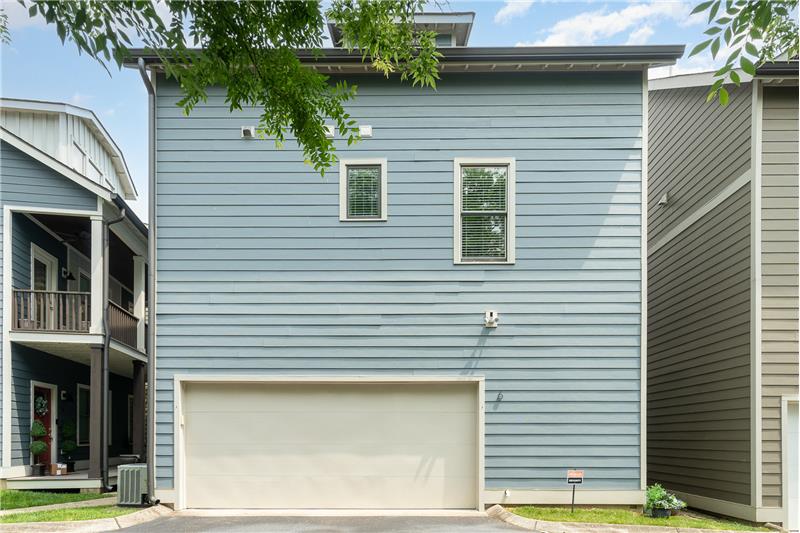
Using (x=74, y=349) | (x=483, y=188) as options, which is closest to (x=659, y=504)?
(x=483, y=188)

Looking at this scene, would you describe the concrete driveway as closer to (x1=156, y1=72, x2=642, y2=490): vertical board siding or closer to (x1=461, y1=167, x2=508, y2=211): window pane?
(x1=156, y1=72, x2=642, y2=490): vertical board siding

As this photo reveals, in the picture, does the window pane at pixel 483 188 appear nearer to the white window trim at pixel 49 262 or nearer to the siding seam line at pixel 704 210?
the siding seam line at pixel 704 210

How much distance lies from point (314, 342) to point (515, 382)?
9.81 ft

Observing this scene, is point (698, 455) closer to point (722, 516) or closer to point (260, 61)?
point (722, 516)

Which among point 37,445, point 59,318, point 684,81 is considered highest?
point 684,81

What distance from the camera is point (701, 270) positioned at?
1230 centimetres

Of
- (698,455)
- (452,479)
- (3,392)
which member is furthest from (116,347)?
(698,455)

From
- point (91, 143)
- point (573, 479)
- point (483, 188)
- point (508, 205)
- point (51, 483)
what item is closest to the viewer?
point (573, 479)

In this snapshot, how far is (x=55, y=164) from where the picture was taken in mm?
13289

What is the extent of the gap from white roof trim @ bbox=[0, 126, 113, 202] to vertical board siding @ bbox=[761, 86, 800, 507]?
1117 cm

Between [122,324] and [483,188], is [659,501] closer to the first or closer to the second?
[483,188]

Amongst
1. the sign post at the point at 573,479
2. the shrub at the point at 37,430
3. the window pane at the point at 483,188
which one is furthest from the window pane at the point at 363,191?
the shrub at the point at 37,430

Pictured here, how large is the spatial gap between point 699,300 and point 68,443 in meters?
12.4

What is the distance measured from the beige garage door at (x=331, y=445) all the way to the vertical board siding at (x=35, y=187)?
513 cm
